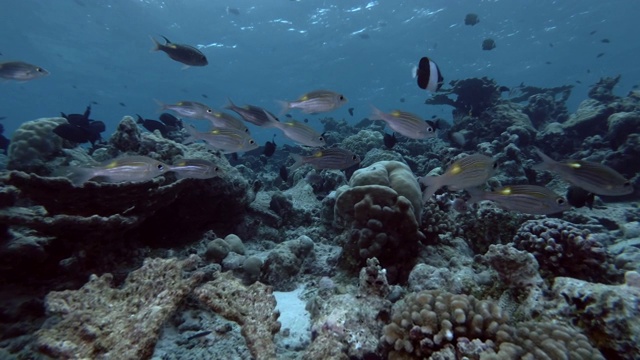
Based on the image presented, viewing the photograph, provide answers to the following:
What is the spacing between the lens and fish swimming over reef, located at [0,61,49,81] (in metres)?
7.38

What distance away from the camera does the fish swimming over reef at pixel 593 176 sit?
422cm

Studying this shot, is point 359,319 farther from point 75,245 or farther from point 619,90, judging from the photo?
point 619,90

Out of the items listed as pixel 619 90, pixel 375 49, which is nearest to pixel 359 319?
pixel 375 49

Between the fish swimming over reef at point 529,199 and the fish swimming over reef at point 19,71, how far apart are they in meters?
9.51

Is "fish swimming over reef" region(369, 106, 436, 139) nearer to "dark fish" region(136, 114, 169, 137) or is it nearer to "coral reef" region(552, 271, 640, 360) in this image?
"coral reef" region(552, 271, 640, 360)

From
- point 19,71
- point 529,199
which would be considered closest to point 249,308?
point 529,199

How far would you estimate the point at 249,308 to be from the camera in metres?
3.29

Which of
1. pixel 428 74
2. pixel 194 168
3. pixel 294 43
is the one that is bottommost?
pixel 194 168

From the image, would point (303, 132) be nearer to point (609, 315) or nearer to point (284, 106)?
point (284, 106)

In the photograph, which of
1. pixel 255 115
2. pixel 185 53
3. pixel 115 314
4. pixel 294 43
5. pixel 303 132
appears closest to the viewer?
pixel 115 314

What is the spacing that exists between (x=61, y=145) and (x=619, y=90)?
12201 centimetres

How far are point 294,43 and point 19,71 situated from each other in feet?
134

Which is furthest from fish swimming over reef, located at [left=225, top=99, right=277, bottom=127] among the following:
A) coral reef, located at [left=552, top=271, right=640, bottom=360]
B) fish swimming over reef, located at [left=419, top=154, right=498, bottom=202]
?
coral reef, located at [left=552, top=271, right=640, bottom=360]

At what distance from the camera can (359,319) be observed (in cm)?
321
